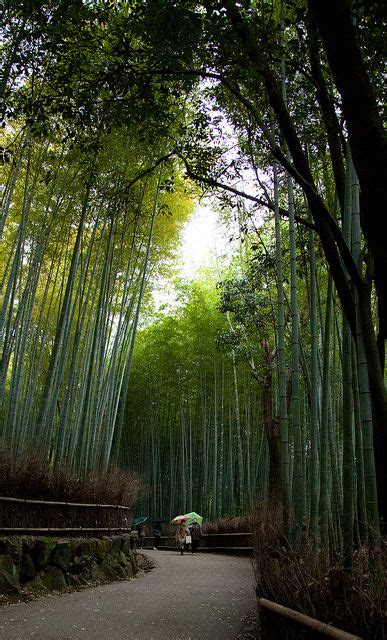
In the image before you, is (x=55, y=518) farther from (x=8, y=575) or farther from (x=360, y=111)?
(x=360, y=111)

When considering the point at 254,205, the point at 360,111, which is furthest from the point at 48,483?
the point at 360,111

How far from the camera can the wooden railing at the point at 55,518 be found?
163 inches

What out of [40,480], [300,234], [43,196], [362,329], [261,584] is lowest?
[261,584]

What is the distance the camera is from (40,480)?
183 inches

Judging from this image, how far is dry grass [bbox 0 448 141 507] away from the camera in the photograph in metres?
4.38

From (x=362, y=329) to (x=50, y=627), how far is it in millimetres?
2481

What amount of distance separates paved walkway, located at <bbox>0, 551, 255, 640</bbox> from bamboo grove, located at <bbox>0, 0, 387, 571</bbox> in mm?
860

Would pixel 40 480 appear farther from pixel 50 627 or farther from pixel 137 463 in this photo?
pixel 137 463

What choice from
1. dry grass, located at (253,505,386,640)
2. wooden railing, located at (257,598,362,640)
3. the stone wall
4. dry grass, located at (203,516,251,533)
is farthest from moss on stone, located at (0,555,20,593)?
dry grass, located at (203,516,251,533)

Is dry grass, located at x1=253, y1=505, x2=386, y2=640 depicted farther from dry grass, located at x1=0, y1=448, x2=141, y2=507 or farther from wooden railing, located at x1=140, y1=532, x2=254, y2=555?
wooden railing, located at x1=140, y1=532, x2=254, y2=555

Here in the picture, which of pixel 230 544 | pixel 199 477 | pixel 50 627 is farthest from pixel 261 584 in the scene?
pixel 199 477

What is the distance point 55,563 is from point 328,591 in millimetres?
3020

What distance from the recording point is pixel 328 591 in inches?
79.0

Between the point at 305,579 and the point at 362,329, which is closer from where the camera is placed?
the point at 305,579
